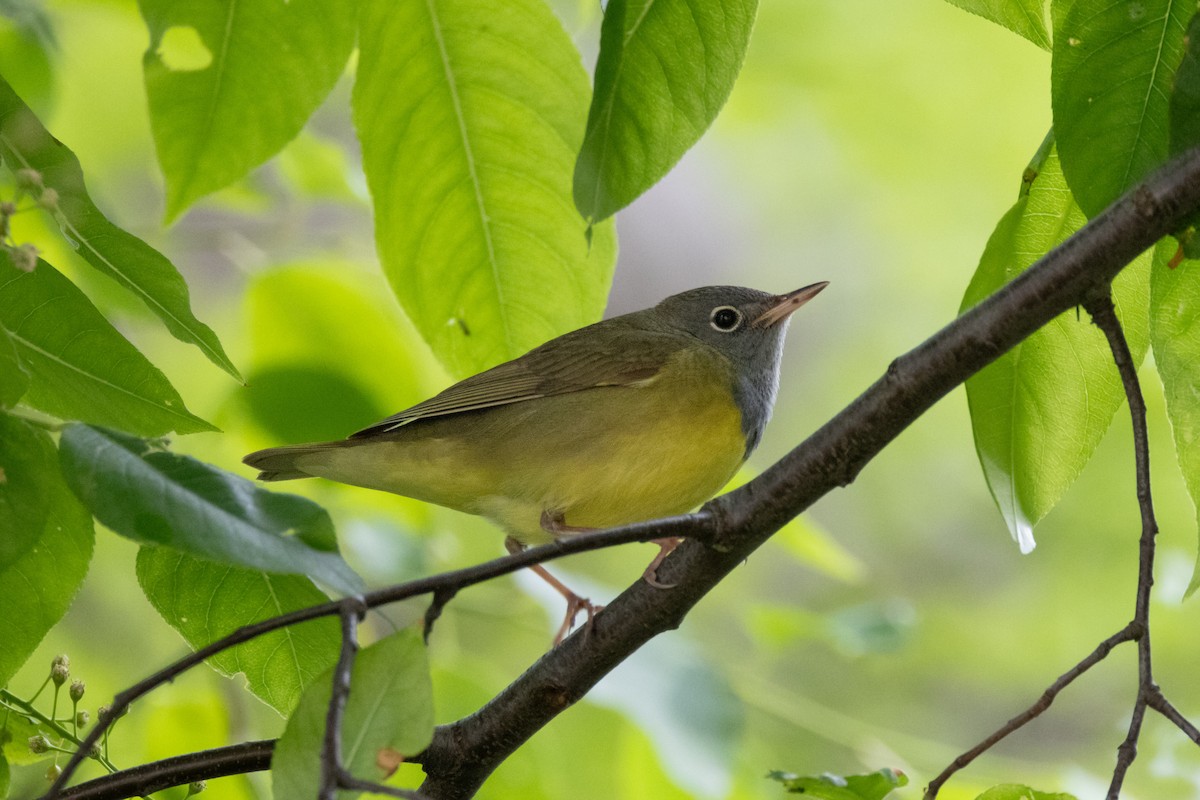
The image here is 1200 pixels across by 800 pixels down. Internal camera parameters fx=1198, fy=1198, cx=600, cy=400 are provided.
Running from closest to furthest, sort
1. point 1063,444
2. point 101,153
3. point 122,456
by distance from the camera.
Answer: point 122,456 < point 1063,444 < point 101,153

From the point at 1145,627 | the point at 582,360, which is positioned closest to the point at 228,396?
the point at 582,360

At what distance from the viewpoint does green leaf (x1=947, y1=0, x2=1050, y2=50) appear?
213 centimetres

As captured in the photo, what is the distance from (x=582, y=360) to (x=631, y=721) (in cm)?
137

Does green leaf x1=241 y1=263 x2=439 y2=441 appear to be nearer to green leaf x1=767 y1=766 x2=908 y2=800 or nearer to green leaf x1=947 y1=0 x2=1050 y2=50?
green leaf x1=947 y1=0 x2=1050 y2=50

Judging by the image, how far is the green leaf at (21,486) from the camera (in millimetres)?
1734

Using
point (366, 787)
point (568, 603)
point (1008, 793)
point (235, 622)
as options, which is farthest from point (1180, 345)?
point (568, 603)

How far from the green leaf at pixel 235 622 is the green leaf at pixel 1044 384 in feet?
4.31

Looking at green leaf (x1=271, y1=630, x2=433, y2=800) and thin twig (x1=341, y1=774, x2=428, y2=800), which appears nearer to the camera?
thin twig (x1=341, y1=774, x2=428, y2=800)

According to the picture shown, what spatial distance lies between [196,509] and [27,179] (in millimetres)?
659

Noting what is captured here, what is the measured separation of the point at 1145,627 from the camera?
1859 mm

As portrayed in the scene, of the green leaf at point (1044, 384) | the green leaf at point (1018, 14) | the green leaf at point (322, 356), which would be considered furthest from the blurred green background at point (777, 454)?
the green leaf at point (1018, 14)

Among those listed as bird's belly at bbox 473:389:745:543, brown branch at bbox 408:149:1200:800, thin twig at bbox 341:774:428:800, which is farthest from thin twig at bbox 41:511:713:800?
bird's belly at bbox 473:389:745:543

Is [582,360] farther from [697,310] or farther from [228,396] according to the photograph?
[228,396]

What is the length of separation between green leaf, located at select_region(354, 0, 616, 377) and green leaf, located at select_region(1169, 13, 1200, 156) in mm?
1179
